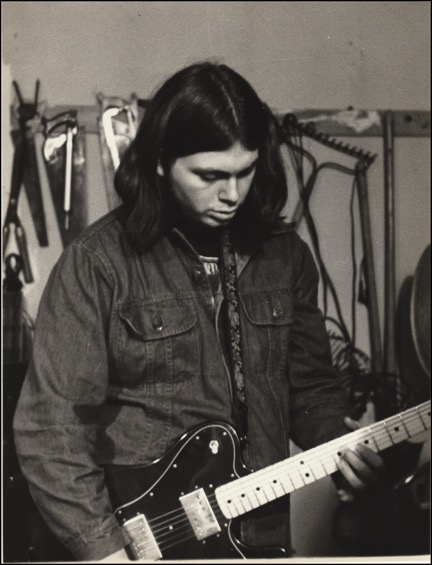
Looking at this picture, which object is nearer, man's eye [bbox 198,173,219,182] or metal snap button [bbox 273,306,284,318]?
man's eye [bbox 198,173,219,182]

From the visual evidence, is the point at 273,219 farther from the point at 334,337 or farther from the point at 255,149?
the point at 334,337

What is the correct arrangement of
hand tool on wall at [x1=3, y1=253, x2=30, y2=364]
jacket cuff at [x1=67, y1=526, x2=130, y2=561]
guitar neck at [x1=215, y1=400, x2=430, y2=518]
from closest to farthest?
1. jacket cuff at [x1=67, y1=526, x2=130, y2=561]
2. guitar neck at [x1=215, y1=400, x2=430, y2=518]
3. hand tool on wall at [x1=3, y1=253, x2=30, y2=364]

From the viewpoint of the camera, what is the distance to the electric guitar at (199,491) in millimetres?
1136

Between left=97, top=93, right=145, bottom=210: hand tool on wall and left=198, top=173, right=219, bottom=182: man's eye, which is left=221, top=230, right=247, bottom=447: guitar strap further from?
left=97, top=93, right=145, bottom=210: hand tool on wall

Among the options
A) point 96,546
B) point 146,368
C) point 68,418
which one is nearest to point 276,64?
point 146,368

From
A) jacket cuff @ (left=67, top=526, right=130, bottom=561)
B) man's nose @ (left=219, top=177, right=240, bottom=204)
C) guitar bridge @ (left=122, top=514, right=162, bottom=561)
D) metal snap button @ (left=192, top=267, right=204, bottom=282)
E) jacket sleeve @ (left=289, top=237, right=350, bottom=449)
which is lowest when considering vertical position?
guitar bridge @ (left=122, top=514, right=162, bottom=561)

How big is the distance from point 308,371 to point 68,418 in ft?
1.49

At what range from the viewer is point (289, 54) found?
5.57 ft

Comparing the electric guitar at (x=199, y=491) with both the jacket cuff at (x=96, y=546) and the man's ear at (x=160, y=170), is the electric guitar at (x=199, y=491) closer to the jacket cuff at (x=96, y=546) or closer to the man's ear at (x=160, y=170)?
→ the jacket cuff at (x=96, y=546)

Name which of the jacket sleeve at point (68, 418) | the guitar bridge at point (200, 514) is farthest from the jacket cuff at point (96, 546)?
the guitar bridge at point (200, 514)

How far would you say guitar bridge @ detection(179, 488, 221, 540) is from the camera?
115 cm

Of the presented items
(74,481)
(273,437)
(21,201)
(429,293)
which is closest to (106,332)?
(74,481)

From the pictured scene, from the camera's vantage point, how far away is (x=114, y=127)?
1724mm

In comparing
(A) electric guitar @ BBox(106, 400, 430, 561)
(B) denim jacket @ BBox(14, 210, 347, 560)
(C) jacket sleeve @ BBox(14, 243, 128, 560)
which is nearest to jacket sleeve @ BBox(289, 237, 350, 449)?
(B) denim jacket @ BBox(14, 210, 347, 560)
